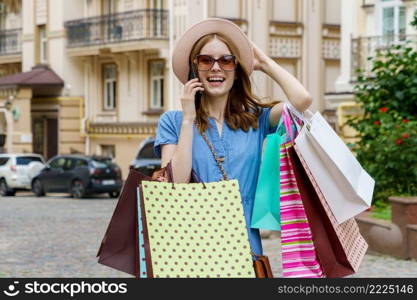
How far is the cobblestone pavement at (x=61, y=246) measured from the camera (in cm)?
1250

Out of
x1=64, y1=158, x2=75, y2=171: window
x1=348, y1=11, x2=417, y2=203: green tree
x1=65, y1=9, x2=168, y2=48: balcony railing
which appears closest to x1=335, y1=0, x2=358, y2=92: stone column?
x1=348, y1=11, x2=417, y2=203: green tree

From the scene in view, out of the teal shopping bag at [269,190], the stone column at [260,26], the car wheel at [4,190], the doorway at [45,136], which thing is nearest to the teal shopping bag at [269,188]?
the teal shopping bag at [269,190]

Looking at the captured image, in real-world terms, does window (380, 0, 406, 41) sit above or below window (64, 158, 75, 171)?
above

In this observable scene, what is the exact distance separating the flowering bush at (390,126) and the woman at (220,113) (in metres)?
11.1

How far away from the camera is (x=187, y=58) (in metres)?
4.74

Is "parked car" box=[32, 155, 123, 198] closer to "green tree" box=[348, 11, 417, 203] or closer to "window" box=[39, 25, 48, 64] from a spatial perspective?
"window" box=[39, 25, 48, 64]

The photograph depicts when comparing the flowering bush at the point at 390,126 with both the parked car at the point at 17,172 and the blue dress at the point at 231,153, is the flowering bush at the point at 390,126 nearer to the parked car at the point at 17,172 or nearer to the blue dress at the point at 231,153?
the blue dress at the point at 231,153

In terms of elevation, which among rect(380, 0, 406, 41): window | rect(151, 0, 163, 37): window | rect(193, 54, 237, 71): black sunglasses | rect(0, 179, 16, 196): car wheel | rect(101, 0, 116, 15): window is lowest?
rect(0, 179, 16, 196): car wheel

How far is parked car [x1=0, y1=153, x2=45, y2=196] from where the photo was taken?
36594 mm

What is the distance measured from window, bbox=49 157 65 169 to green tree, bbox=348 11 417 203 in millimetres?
17354

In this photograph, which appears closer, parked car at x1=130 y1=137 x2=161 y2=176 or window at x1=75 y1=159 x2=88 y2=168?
parked car at x1=130 y1=137 x2=161 y2=176

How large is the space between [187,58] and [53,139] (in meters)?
41.6

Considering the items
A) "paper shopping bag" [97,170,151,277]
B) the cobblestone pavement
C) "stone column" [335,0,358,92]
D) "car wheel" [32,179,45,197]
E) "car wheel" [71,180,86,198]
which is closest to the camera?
"paper shopping bag" [97,170,151,277]

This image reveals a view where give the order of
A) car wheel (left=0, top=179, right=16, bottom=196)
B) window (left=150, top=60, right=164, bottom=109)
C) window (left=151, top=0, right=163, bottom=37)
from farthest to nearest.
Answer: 1. window (left=150, top=60, right=164, bottom=109)
2. window (left=151, top=0, right=163, bottom=37)
3. car wheel (left=0, top=179, right=16, bottom=196)
